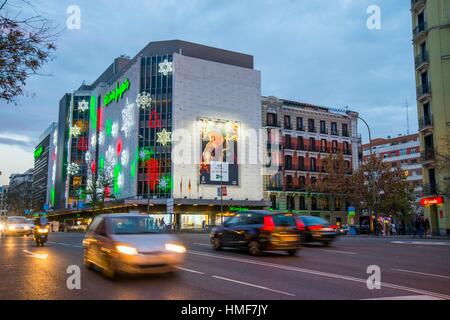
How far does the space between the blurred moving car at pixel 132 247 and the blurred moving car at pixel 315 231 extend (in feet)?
38.1

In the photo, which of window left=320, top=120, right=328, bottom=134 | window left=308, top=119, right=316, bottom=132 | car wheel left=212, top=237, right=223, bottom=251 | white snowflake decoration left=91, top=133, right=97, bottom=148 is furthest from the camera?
white snowflake decoration left=91, top=133, right=97, bottom=148

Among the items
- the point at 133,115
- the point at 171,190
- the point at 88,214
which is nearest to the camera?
the point at 171,190

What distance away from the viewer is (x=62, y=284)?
30.2 ft

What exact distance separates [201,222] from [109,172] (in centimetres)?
2075

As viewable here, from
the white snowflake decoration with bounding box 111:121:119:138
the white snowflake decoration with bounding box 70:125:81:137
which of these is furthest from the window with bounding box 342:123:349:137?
the white snowflake decoration with bounding box 70:125:81:137

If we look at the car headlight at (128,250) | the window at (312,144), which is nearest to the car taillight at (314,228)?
the car headlight at (128,250)

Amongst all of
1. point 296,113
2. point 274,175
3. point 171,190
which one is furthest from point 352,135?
point 171,190

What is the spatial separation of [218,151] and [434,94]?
3084 cm

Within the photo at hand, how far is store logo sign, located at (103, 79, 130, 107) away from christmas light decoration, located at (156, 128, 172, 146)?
11952 millimetres

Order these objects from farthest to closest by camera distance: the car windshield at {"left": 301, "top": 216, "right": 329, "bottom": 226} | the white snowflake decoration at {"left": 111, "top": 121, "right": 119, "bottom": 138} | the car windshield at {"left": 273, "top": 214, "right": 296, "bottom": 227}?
the white snowflake decoration at {"left": 111, "top": 121, "right": 119, "bottom": 138}, the car windshield at {"left": 301, "top": 216, "right": 329, "bottom": 226}, the car windshield at {"left": 273, "top": 214, "right": 296, "bottom": 227}

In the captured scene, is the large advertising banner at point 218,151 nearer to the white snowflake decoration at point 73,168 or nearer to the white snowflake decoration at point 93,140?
the white snowflake decoration at point 93,140

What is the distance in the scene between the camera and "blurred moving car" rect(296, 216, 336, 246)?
21109mm

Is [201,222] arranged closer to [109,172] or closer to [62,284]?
[109,172]

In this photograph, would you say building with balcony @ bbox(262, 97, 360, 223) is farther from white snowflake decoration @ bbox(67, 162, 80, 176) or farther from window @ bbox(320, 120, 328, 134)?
white snowflake decoration @ bbox(67, 162, 80, 176)
